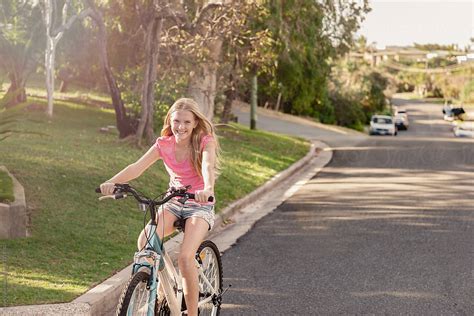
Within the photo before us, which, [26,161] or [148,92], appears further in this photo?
[148,92]

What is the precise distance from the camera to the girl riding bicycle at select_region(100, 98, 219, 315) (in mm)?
5598

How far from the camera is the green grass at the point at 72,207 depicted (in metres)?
7.72

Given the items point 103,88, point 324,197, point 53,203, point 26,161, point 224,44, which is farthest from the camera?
point 103,88

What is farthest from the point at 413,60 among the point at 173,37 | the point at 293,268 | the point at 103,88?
the point at 293,268

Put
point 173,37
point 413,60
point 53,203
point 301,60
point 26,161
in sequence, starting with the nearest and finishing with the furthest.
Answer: point 53,203 < point 26,161 < point 173,37 < point 301,60 < point 413,60

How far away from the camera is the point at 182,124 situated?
18.9 ft

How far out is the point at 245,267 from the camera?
30.0ft

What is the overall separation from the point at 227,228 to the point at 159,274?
22.4ft

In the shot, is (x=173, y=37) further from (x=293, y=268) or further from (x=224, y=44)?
(x=293, y=268)

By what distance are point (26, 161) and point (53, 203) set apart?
113 inches

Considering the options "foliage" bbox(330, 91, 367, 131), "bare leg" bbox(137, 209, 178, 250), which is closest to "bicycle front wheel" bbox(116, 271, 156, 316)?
"bare leg" bbox(137, 209, 178, 250)

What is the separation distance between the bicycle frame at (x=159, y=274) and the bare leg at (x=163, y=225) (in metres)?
0.15

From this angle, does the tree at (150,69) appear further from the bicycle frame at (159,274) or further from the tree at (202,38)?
the bicycle frame at (159,274)

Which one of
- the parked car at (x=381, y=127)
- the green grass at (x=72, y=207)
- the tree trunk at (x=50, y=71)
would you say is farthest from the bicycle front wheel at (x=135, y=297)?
the parked car at (x=381, y=127)
